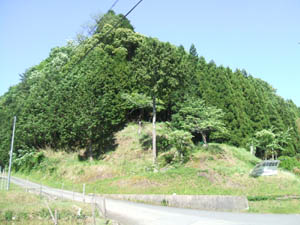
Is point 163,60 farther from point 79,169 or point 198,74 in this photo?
point 79,169

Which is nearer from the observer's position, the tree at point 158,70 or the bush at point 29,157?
the tree at point 158,70

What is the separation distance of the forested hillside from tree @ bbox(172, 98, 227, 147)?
6.61 ft

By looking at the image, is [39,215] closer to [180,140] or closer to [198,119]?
[180,140]

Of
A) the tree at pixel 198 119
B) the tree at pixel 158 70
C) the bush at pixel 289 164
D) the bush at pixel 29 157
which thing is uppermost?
the tree at pixel 158 70

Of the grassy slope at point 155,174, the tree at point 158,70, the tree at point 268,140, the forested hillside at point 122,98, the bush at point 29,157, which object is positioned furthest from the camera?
the bush at point 29,157

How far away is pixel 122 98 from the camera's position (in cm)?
2867

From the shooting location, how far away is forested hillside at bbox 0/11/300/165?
2408cm

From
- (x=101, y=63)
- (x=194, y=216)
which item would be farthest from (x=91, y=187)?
(x=101, y=63)

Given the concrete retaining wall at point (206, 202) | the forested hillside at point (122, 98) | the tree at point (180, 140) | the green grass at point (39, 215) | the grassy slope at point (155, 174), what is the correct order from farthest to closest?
the forested hillside at point (122, 98), the tree at point (180, 140), the grassy slope at point (155, 174), the concrete retaining wall at point (206, 202), the green grass at point (39, 215)

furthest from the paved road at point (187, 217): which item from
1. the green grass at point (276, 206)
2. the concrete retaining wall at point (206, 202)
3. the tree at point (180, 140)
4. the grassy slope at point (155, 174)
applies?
the tree at point (180, 140)

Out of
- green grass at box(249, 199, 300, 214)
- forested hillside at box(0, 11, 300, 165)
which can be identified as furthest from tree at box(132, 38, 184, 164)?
green grass at box(249, 199, 300, 214)

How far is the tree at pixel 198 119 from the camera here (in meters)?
23.7

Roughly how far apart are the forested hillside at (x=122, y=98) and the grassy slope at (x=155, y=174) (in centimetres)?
242

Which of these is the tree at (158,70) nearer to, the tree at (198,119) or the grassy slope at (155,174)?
the tree at (198,119)
